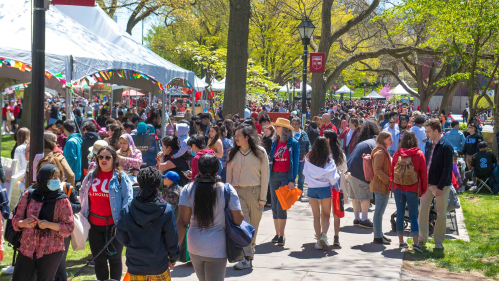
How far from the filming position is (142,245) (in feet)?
13.9

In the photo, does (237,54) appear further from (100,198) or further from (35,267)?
(35,267)

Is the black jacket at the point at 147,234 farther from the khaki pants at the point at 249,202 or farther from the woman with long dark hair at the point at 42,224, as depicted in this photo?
the khaki pants at the point at 249,202

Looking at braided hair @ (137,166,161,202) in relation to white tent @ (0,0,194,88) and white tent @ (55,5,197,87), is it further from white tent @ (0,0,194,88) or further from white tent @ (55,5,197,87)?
white tent @ (55,5,197,87)

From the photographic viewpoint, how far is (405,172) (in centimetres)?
732

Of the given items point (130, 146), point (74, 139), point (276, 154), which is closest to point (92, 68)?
point (74, 139)

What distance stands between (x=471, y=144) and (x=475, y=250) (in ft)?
25.9

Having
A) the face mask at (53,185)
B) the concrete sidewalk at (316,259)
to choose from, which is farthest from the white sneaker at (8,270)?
the face mask at (53,185)

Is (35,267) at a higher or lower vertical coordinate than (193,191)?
lower

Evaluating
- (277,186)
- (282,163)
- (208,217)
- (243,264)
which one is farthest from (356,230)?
(208,217)

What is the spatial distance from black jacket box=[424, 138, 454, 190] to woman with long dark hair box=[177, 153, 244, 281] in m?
4.02

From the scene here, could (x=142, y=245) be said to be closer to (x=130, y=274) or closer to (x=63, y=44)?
(x=130, y=274)

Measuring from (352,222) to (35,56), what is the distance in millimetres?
6448

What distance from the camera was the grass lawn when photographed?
712 centimetres

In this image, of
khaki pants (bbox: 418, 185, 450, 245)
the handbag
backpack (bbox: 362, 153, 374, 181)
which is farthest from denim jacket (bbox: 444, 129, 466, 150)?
the handbag
